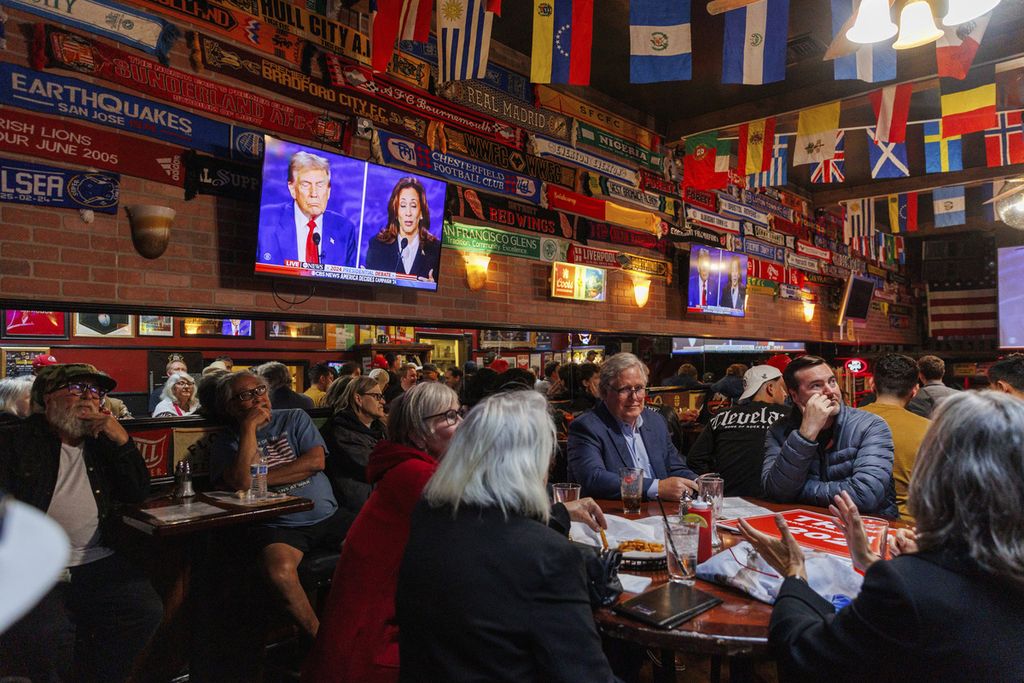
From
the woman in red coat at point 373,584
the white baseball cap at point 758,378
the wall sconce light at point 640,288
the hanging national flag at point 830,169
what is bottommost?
the woman in red coat at point 373,584

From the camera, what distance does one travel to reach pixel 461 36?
4.15m

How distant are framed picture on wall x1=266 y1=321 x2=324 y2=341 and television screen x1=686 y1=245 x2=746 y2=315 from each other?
463 centimetres

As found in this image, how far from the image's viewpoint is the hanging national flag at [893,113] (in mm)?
5941

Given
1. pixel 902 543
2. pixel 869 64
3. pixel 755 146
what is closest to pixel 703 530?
pixel 902 543

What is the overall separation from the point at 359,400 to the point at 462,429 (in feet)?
9.06

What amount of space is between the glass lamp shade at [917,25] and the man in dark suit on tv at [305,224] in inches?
145

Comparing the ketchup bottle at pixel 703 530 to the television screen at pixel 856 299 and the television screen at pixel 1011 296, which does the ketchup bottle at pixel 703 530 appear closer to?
the television screen at pixel 856 299

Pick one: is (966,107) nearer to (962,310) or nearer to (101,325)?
(101,325)

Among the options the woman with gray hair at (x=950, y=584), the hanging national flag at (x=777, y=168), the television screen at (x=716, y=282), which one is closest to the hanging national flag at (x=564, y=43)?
the woman with gray hair at (x=950, y=584)

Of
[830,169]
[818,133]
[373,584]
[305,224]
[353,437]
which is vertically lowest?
[373,584]

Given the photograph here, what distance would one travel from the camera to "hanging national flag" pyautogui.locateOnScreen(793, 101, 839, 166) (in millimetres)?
6543

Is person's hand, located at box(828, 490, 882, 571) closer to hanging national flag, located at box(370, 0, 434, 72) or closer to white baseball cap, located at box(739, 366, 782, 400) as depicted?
white baseball cap, located at box(739, 366, 782, 400)

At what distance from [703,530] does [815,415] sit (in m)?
1.09

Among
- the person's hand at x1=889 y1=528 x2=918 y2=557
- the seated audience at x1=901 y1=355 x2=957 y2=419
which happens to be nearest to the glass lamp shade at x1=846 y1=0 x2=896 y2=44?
the seated audience at x1=901 y1=355 x2=957 y2=419
